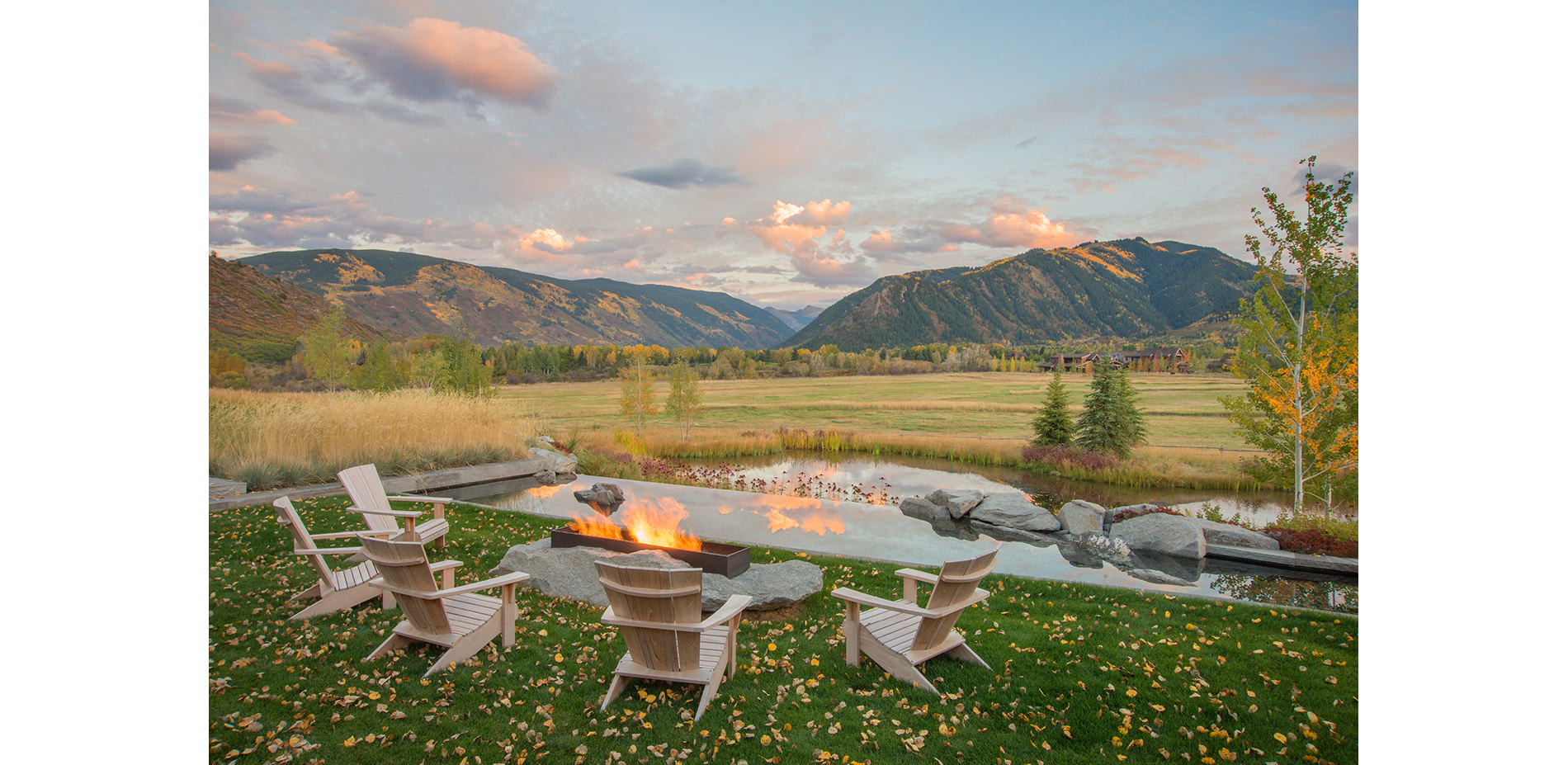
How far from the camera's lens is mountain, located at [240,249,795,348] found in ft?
184

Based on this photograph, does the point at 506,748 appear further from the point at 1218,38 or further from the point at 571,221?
the point at 571,221

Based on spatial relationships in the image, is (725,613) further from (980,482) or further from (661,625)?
(980,482)

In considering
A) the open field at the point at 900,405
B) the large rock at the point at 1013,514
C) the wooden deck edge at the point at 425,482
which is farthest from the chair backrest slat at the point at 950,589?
the open field at the point at 900,405

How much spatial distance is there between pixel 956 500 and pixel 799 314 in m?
37.6

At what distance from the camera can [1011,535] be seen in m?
8.38

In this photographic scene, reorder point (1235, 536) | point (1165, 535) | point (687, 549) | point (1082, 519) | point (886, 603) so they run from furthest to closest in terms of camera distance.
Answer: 1. point (1082, 519)
2. point (1165, 535)
3. point (1235, 536)
4. point (687, 549)
5. point (886, 603)

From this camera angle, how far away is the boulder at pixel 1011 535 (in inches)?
311

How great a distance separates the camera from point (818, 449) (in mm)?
18438

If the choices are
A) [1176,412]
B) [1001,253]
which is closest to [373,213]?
[1001,253]

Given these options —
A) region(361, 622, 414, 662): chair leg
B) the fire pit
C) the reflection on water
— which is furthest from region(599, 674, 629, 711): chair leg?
the reflection on water

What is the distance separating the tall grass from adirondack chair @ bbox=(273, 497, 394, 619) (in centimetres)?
480

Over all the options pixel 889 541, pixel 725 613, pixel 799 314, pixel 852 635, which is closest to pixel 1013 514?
pixel 889 541

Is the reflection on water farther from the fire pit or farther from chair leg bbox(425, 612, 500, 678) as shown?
chair leg bbox(425, 612, 500, 678)
